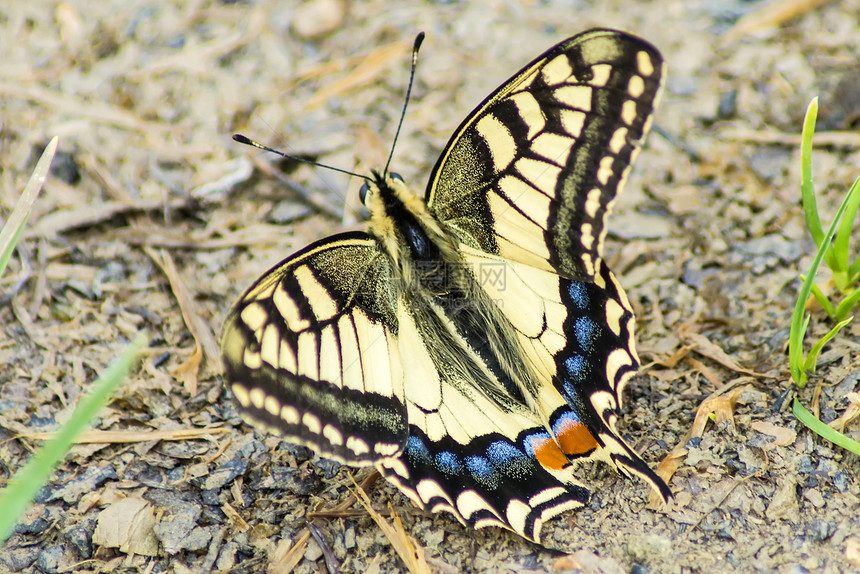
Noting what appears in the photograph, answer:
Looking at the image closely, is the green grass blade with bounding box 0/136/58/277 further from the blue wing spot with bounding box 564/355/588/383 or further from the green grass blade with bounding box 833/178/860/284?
the green grass blade with bounding box 833/178/860/284

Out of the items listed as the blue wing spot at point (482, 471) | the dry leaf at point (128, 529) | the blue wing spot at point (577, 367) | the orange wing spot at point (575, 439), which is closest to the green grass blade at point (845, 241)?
the blue wing spot at point (577, 367)

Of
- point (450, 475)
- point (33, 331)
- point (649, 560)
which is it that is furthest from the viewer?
point (33, 331)

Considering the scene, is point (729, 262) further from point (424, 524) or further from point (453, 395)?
point (424, 524)

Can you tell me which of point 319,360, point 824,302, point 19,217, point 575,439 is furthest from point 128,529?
point 824,302

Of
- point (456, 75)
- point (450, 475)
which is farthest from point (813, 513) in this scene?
point (456, 75)

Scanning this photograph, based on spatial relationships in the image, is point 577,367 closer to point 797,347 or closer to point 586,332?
point 586,332

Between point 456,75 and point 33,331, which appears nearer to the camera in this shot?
point 33,331

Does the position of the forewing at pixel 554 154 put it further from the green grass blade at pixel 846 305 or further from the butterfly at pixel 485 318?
the green grass blade at pixel 846 305
